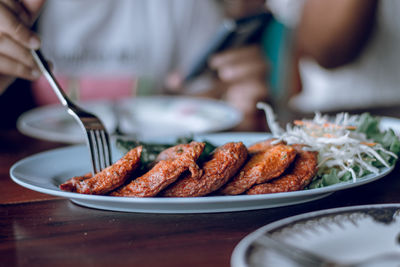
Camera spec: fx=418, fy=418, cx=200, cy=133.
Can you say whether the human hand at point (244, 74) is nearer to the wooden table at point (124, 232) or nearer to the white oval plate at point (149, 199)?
the white oval plate at point (149, 199)

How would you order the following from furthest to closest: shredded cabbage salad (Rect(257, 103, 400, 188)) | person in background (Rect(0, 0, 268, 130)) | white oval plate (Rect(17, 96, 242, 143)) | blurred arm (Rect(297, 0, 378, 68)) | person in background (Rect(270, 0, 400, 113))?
person in background (Rect(270, 0, 400, 113))
blurred arm (Rect(297, 0, 378, 68))
person in background (Rect(0, 0, 268, 130))
white oval plate (Rect(17, 96, 242, 143))
shredded cabbage salad (Rect(257, 103, 400, 188))

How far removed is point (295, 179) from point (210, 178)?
0.73ft

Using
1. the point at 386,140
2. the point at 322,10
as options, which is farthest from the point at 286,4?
the point at 386,140

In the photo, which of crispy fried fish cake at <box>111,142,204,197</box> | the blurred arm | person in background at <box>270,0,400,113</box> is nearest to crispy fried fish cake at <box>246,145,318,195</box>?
crispy fried fish cake at <box>111,142,204,197</box>

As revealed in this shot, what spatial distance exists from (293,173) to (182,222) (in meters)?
0.32

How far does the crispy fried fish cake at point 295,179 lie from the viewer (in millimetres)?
1012

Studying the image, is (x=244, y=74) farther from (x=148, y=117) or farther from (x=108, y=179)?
(x=108, y=179)

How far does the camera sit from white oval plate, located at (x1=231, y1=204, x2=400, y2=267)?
628mm

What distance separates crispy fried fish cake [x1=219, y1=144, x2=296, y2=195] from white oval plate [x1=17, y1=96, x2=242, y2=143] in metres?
1.07

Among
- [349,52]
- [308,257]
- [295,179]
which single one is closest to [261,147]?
[295,179]

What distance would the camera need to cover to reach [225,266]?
742mm

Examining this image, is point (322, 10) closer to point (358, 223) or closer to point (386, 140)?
point (386, 140)

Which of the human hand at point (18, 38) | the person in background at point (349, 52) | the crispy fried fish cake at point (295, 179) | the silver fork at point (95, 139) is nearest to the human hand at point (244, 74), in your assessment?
the person in background at point (349, 52)

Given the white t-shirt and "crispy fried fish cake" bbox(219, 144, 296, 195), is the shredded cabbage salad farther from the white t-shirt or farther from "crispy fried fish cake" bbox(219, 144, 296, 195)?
the white t-shirt
